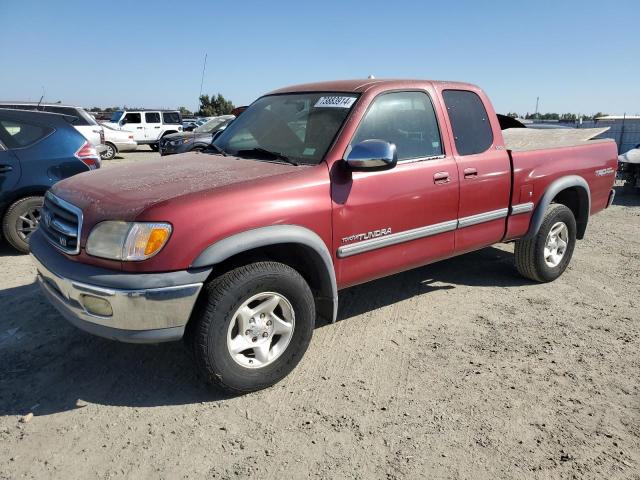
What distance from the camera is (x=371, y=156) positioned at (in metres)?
3.04

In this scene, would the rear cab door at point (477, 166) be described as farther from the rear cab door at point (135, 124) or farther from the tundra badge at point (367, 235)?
the rear cab door at point (135, 124)

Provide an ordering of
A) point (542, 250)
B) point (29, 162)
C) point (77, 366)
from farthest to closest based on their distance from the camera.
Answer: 1. point (29, 162)
2. point (542, 250)
3. point (77, 366)

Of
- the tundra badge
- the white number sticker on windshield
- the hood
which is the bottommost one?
the tundra badge

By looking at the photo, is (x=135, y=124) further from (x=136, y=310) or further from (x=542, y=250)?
(x=136, y=310)

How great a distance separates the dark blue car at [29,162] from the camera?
17.7 feet

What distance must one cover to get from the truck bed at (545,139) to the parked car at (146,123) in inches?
673

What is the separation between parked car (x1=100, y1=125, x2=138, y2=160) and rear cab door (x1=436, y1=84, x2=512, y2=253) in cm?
1585

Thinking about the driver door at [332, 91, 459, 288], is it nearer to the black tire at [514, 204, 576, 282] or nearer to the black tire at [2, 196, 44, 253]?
the black tire at [514, 204, 576, 282]

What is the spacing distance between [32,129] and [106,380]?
150 inches

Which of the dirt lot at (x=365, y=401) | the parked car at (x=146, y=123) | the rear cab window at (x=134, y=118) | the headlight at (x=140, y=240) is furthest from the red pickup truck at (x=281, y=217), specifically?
the rear cab window at (x=134, y=118)

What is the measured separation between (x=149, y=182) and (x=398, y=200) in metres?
1.66

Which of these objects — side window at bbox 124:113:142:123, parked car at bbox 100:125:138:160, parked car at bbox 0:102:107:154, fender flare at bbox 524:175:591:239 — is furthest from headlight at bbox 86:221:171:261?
side window at bbox 124:113:142:123

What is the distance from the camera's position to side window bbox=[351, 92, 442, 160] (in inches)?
137

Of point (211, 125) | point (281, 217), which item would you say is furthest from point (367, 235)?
point (211, 125)
